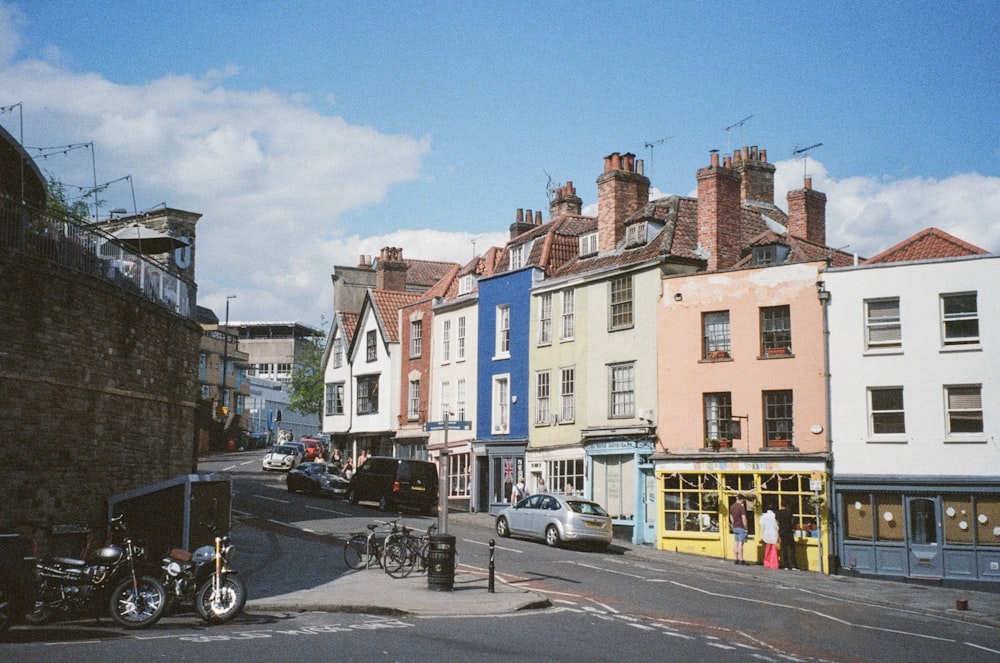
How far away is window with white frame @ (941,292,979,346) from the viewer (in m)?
29.8

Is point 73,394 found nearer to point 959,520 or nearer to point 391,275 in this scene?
point 959,520

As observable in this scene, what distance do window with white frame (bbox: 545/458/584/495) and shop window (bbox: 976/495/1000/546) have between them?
524 inches

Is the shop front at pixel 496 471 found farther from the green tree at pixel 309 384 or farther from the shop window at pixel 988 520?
the green tree at pixel 309 384

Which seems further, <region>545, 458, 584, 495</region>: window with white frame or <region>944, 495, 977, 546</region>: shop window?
<region>545, 458, 584, 495</region>: window with white frame

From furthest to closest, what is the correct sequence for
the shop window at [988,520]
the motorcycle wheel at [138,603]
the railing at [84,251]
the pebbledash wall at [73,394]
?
the shop window at [988,520], the railing at [84,251], the pebbledash wall at [73,394], the motorcycle wheel at [138,603]

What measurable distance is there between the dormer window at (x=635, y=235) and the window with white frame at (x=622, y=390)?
4810mm

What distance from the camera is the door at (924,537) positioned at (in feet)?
95.7

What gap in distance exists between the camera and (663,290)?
3553 cm

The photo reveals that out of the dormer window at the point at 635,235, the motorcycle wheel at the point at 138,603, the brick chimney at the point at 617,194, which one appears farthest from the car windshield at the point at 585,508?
the motorcycle wheel at the point at 138,603

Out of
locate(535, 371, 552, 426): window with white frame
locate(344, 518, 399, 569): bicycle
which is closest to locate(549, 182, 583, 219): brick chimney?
locate(535, 371, 552, 426): window with white frame

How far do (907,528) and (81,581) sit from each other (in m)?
22.9

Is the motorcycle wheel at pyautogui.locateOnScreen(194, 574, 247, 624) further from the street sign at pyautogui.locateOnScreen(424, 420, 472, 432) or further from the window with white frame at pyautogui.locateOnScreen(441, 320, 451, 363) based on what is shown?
the window with white frame at pyautogui.locateOnScreen(441, 320, 451, 363)

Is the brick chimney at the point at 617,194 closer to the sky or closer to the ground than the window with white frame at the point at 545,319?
closer to the sky

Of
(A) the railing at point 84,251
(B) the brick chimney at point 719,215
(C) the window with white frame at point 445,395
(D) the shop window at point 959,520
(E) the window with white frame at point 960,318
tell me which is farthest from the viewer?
(C) the window with white frame at point 445,395
